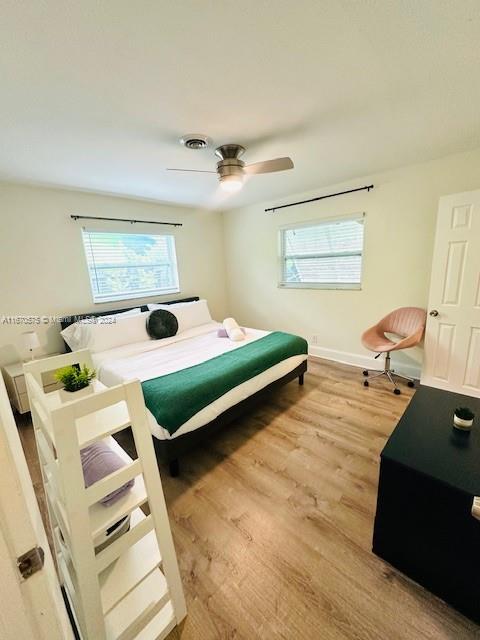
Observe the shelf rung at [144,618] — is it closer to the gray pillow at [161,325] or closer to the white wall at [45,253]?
the gray pillow at [161,325]

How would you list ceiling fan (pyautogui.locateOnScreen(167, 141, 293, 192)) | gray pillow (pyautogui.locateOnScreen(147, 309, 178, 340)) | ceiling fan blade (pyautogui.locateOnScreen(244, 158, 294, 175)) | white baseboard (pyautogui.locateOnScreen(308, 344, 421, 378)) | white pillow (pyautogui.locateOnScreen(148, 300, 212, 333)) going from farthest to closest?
white pillow (pyautogui.locateOnScreen(148, 300, 212, 333)) < gray pillow (pyautogui.locateOnScreen(147, 309, 178, 340)) < white baseboard (pyautogui.locateOnScreen(308, 344, 421, 378)) < ceiling fan (pyautogui.locateOnScreen(167, 141, 293, 192)) < ceiling fan blade (pyautogui.locateOnScreen(244, 158, 294, 175))

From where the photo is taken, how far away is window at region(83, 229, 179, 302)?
334 centimetres

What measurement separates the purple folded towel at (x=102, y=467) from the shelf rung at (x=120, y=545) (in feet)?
0.42

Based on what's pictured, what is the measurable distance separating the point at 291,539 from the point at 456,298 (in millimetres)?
2494

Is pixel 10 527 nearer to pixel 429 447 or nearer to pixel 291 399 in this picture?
pixel 429 447

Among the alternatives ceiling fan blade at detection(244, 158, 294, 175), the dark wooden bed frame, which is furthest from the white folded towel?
ceiling fan blade at detection(244, 158, 294, 175)

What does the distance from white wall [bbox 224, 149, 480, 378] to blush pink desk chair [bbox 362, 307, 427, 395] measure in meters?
0.12

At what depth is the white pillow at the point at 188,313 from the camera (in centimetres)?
354

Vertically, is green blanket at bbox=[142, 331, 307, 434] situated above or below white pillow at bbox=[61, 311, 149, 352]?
below

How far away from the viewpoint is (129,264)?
3645 mm

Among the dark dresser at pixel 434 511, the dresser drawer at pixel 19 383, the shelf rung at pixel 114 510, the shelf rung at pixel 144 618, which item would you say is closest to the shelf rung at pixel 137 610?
the shelf rung at pixel 144 618

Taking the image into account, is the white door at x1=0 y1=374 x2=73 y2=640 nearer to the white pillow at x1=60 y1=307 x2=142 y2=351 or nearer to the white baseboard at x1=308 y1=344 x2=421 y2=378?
the white pillow at x1=60 y1=307 x2=142 y2=351

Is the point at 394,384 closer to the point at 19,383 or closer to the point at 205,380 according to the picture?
the point at 205,380

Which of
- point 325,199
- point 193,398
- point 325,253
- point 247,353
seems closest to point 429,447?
point 193,398
